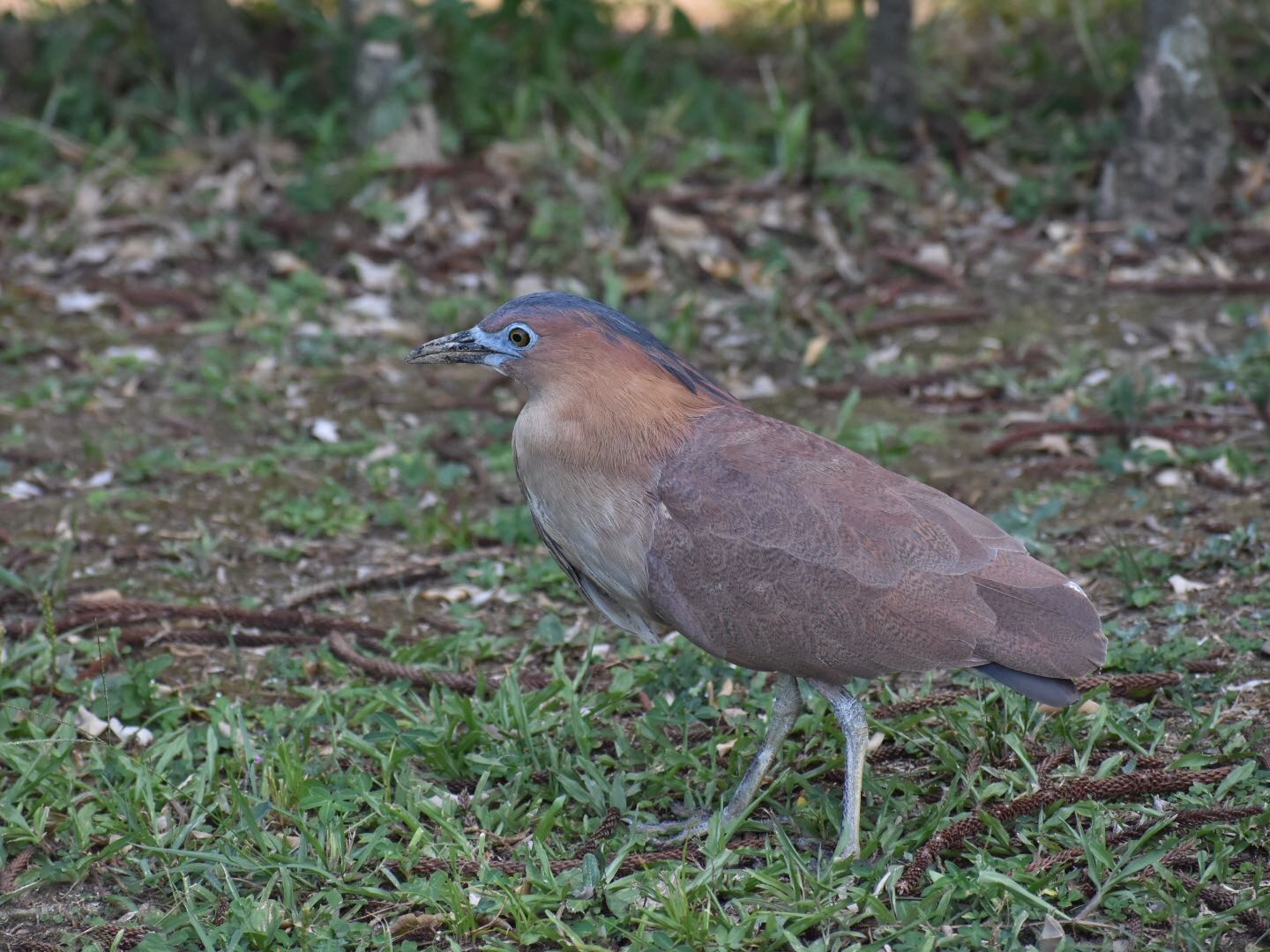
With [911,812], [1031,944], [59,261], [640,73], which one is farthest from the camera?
[640,73]

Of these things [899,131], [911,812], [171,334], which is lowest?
[911,812]

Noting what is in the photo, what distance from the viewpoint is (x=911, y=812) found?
371 cm

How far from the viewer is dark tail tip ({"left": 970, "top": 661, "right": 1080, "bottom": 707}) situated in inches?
130

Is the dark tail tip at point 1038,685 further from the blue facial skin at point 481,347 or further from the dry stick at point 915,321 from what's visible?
the dry stick at point 915,321

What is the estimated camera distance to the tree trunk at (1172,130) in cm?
684

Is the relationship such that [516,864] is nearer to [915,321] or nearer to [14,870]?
[14,870]

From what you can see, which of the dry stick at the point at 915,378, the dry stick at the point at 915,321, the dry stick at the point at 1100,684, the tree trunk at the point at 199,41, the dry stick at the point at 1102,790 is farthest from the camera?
the tree trunk at the point at 199,41

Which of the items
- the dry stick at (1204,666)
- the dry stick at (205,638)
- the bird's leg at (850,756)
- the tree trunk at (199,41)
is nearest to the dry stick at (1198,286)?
the dry stick at (1204,666)

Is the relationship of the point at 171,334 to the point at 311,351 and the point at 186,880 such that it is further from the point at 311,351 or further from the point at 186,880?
the point at 186,880

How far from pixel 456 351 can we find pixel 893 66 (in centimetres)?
503

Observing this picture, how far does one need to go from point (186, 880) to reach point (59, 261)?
4.89m

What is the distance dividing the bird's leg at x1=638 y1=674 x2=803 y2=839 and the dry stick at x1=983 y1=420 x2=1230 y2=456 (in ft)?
7.20

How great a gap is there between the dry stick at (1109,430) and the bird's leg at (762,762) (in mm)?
2193

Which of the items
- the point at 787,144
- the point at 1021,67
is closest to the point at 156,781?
the point at 787,144
